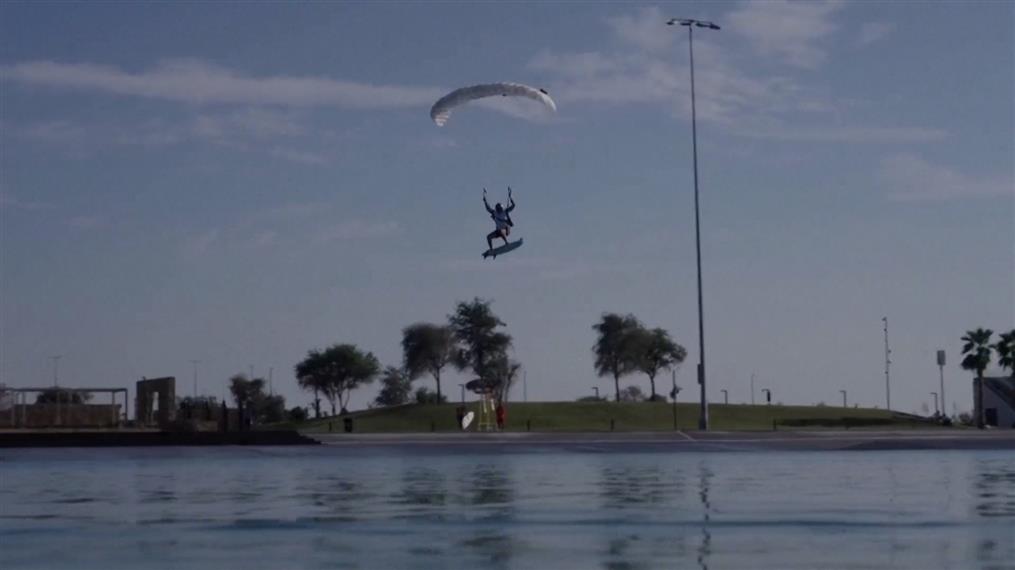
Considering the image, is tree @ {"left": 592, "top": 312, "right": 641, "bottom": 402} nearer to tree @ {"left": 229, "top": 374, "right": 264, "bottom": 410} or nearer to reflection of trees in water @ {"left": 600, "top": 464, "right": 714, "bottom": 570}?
tree @ {"left": 229, "top": 374, "right": 264, "bottom": 410}

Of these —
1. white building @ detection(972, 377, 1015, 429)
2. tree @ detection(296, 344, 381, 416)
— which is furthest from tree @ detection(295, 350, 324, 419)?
white building @ detection(972, 377, 1015, 429)

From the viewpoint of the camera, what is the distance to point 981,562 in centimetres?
1023

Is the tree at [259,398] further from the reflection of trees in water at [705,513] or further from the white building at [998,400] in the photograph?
the reflection of trees in water at [705,513]

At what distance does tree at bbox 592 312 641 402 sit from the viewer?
11657cm

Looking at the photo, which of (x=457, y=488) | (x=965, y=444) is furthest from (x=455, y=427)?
(x=457, y=488)

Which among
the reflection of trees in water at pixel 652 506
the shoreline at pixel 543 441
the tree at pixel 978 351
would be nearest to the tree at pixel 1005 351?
the tree at pixel 978 351

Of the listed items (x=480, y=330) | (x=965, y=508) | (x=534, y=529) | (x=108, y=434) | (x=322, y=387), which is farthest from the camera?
(x=322, y=387)

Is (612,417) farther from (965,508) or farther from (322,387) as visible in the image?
(965,508)

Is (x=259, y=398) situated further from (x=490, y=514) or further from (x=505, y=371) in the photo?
(x=490, y=514)

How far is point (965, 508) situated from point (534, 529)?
4.87m

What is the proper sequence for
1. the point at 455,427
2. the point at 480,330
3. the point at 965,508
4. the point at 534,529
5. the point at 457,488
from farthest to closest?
the point at 480,330 → the point at 455,427 → the point at 457,488 → the point at 965,508 → the point at 534,529

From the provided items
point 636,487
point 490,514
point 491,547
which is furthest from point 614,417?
point 491,547

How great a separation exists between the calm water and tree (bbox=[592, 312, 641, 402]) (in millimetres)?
89881

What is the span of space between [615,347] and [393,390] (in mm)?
28070
